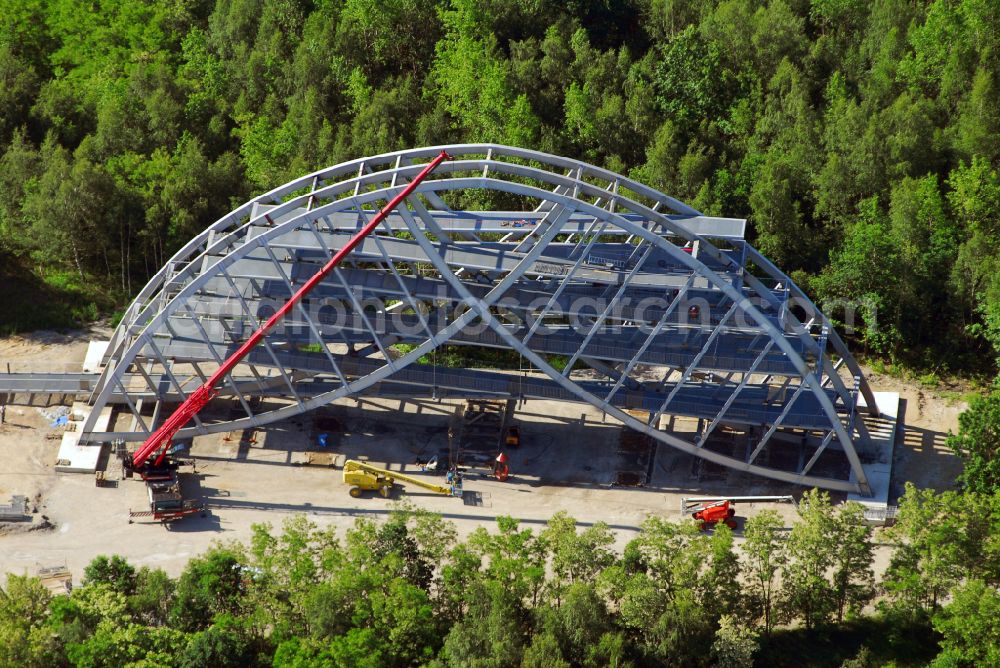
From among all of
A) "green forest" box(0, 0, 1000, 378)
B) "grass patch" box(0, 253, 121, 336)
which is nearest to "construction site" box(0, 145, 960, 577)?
"grass patch" box(0, 253, 121, 336)

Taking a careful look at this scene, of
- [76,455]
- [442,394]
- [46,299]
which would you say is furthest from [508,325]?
[46,299]

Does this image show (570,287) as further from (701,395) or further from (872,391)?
(872,391)

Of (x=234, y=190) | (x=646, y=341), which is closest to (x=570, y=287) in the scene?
(x=646, y=341)

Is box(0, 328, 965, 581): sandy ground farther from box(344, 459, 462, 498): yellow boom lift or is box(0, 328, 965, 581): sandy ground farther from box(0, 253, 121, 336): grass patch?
box(0, 253, 121, 336): grass patch

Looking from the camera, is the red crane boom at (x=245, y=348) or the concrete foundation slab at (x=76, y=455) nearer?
the red crane boom at (x=245, y=348)

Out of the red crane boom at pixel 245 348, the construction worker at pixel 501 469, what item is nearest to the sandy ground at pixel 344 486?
the construction worker at pixel 501 469

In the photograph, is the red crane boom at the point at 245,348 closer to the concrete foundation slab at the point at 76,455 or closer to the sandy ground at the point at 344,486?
the concrete foundation slab at the point at 76,455
